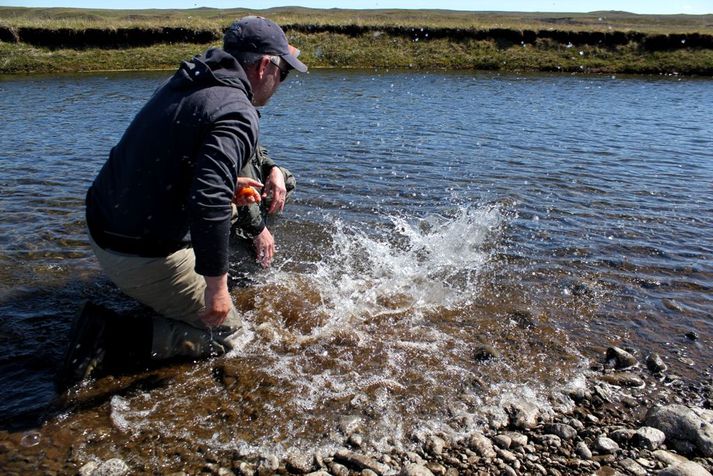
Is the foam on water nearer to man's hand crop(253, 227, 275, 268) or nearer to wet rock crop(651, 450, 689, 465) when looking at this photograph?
man's hand crop(253, 227, 275, 268)

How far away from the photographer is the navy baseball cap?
455 centimetres

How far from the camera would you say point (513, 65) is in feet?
142

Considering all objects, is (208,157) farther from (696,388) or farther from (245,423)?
(696,388)

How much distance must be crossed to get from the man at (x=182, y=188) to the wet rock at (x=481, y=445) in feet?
7.66

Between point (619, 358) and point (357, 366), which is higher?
point (619, 358)

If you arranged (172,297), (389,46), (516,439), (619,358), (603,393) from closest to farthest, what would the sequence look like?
(516,439) → (172,297) → (603,393) → (619,358) → (389,46)

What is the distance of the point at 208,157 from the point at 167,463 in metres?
2.43

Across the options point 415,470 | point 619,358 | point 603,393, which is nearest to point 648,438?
point 603,393

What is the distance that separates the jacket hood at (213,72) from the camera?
A: 4.31m

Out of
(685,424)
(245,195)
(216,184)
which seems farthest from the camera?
(245,195)

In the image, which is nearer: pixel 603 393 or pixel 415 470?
pixel 415 470

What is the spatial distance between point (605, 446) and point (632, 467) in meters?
0.27

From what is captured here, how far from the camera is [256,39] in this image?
4.54 metres

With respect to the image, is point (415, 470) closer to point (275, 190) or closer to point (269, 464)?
point (269, 464)
